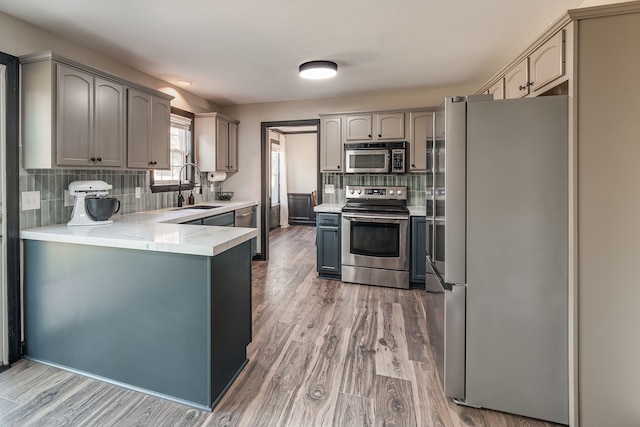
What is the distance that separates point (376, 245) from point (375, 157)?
1154 mm

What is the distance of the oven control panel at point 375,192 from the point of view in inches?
169

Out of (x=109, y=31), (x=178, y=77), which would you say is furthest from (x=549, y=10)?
(x=178, y=77)

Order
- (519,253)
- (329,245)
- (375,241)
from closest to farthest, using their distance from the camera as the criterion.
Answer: (519,253) < (375,241) < (329,245)

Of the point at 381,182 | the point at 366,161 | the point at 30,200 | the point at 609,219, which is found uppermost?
the point at 366,161

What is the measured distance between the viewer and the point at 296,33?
2.52 meters

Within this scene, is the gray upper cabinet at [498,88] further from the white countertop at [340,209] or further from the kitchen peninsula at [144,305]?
the kitchen peninsula at [144,305]

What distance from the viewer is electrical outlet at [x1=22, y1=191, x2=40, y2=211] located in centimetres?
222

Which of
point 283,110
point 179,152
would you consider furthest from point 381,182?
point 179,152

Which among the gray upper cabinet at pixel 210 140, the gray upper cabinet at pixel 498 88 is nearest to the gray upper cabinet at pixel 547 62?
the gray upper cabinet at pixel 498 88

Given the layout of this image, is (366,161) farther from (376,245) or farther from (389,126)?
(376,245)

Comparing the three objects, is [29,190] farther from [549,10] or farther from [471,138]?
[549,10]

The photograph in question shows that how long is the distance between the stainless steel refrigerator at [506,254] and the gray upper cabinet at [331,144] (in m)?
2.54

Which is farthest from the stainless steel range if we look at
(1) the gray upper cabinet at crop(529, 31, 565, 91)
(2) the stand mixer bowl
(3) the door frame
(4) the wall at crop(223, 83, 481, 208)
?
(3) the door frame

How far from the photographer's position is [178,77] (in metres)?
3.59
